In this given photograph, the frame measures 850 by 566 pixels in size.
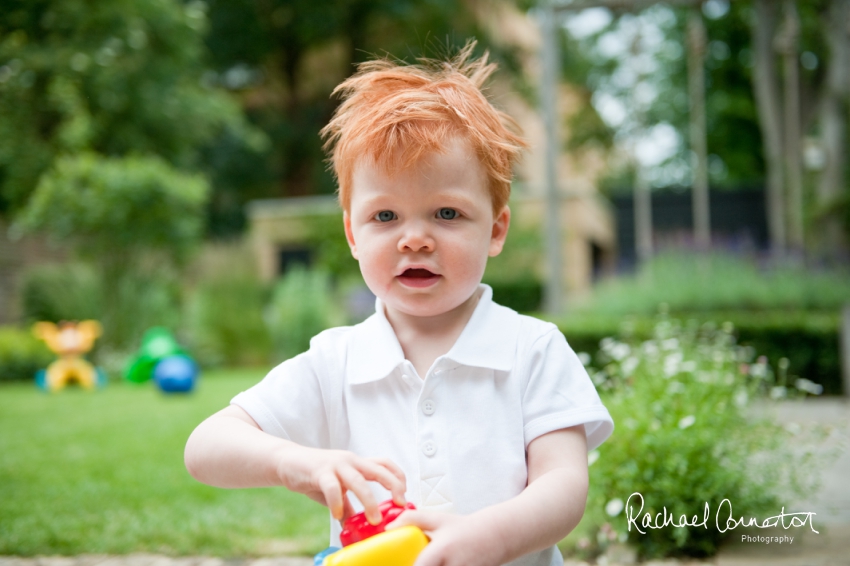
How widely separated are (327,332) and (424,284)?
277 mm

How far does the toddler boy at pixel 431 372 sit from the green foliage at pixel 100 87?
20.7 ft

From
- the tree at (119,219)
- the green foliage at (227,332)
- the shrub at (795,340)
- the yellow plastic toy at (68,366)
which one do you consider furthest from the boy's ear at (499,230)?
the tree at (119,219)

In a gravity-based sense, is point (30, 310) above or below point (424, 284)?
below

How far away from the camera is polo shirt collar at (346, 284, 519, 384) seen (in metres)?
1.36

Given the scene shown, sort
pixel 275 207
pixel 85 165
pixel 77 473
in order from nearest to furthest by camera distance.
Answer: pixel 77 473 → pixel 85 165 → pixel 275 207

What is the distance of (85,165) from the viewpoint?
35.8 ft

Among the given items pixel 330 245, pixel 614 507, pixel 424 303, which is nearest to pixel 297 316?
pixel 330 245

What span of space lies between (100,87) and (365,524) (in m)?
13.3

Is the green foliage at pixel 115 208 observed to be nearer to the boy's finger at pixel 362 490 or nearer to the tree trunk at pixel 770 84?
the tree trunk at pixel 770 84

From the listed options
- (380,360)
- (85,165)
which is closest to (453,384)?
(380,360)

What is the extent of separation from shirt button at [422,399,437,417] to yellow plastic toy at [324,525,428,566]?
1.03ft

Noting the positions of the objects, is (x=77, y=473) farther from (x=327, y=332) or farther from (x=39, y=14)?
(x=39, y=14)

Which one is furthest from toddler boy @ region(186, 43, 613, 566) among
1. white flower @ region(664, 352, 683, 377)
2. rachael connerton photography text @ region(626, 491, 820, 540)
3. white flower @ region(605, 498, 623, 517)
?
white flower @ region(664, 352, 683, 377)

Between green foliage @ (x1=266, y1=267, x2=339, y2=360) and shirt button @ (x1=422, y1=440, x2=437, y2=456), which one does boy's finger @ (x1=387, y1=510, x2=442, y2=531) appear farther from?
green foliage @ (x1=266, y1=267, x2=339, y2=360)
